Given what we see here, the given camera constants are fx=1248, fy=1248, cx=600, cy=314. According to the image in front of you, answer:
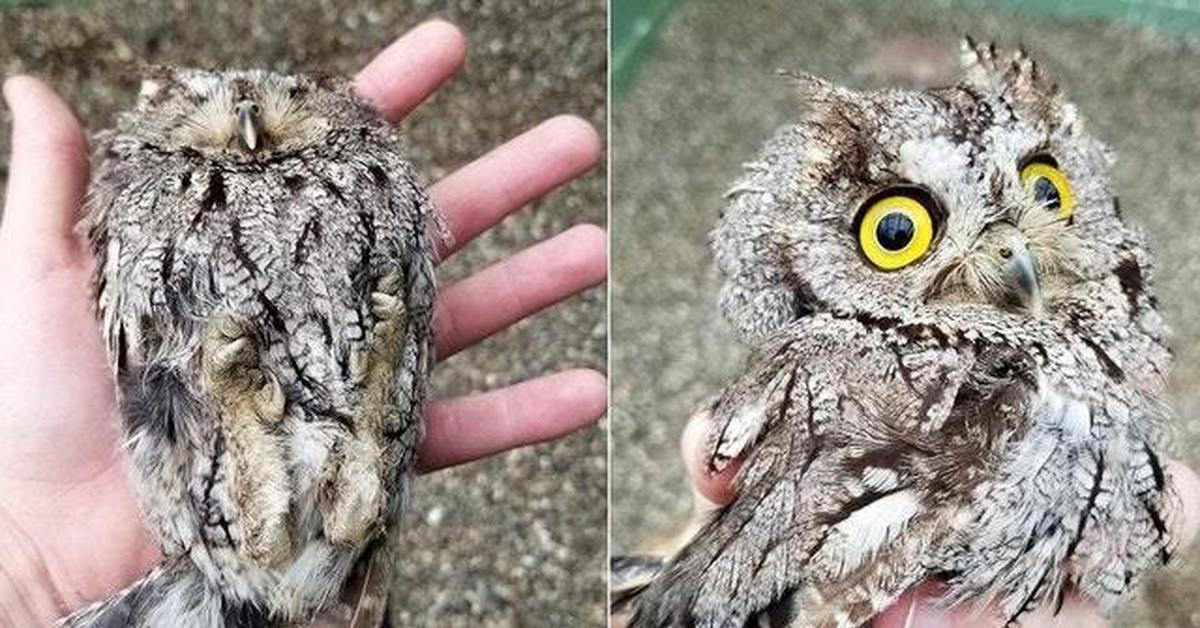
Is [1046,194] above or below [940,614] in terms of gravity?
above

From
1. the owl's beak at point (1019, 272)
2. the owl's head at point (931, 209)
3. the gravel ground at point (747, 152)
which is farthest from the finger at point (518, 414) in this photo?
the owl's beak at point (1019, 272)

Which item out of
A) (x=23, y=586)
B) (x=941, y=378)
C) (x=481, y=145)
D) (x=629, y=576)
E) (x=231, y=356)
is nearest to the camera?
(x=231, y=356)

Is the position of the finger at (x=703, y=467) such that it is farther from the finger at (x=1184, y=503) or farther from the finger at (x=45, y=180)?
the finger at (x=45, y=180)

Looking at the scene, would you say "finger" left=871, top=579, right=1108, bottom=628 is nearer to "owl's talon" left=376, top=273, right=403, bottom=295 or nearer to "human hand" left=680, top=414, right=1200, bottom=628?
"human hand" left=680, top=414, right=1200, bottom=628

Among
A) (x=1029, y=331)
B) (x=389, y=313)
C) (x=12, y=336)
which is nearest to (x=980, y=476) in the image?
(x=1029, y=331)

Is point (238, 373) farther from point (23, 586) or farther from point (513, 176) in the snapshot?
point (513, 176)

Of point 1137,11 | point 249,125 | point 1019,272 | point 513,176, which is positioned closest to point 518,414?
point 513,176
